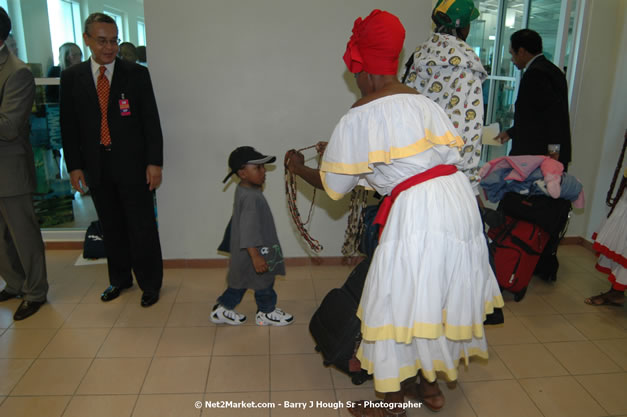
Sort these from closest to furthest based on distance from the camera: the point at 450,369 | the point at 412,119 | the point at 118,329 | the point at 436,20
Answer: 1. the point at 412,119
2. the point at 450,369
3. the point at 436,20
4. the point at 118,329

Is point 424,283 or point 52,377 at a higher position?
point 424,283

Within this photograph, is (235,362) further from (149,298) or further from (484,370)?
(484,370)

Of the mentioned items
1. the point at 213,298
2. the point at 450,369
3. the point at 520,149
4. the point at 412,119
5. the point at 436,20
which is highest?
the point at 436,20

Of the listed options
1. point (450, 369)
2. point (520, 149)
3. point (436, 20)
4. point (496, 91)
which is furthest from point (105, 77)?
point (496, 91)

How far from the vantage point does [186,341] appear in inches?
105

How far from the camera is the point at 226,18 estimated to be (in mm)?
3260

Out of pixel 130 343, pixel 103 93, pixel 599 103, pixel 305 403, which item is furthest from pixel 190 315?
pixel 599 103

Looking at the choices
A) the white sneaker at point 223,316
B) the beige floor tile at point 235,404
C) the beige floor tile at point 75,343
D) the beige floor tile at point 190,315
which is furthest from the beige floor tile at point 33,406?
the white sneaker at point 223,316

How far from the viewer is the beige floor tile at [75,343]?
2.51 m

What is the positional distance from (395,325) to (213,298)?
1.81 meters

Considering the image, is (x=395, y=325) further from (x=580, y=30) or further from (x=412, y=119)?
(x=580, y=30)

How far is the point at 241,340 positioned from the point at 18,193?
1603 millimetres

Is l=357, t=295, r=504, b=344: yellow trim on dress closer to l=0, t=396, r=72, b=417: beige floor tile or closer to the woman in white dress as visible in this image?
the woman in white dress

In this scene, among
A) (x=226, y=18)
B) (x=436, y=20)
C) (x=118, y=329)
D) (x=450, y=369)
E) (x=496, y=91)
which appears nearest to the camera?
(x=450, y=369)
